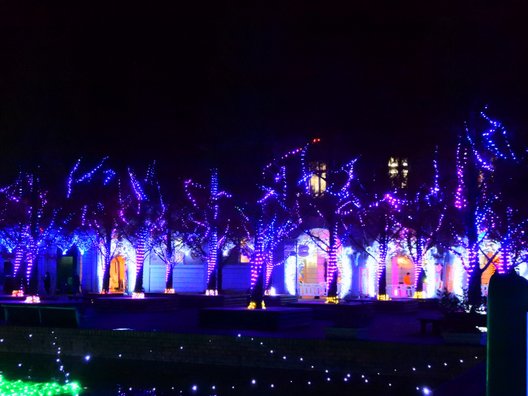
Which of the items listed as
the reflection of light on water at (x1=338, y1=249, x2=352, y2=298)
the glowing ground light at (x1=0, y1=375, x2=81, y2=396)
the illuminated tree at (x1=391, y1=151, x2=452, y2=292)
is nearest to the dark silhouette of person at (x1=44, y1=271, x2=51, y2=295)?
the reflection of light on water at (x1=338, y1=249, x2=352, y2=298)

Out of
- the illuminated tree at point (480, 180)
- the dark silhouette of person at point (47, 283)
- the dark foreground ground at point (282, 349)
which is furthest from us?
the dark silhouette of person at point (47, 283)

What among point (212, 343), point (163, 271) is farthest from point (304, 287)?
point (212, 343)

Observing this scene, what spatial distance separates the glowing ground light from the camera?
47.3 feet

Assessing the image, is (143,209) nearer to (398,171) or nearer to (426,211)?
(398,171)

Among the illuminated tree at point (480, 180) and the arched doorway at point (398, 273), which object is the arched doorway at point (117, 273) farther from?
the illuminated tree at point (480, 180)

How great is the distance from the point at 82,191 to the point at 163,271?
8.27 metres

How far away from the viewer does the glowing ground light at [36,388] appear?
14.4 m

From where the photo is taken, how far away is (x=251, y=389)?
14898mm

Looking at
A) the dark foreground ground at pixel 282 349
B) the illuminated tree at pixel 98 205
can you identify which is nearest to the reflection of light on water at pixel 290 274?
the illuminated tree at pixel 98 205

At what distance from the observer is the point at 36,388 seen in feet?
48.9

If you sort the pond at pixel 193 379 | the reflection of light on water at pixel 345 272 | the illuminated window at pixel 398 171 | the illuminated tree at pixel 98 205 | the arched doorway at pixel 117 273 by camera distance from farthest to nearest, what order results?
the arched doorway at pixel 117 273 → the reflection of light on water at pixel 345 272 → the illuminated tree at pixel 98 205 → the illuminated window at pixel 398 171 → the pond at pixel 193 379

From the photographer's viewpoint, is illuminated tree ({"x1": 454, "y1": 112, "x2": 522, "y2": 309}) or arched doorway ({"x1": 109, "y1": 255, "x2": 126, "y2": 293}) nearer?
illuminated tree ({"x1": 454, "y1": 112, "x2": 522, "y2": 309})

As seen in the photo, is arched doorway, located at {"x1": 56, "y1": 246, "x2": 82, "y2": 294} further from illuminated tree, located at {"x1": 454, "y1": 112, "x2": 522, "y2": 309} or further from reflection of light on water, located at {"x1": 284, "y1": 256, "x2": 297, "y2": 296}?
illuminated tree, located at {"x1": 454, "y1": 112, "x2": 522, "y2": 309}

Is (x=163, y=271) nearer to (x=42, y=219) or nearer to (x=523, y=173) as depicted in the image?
(x=42, y=219)
